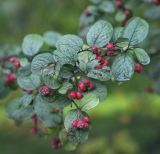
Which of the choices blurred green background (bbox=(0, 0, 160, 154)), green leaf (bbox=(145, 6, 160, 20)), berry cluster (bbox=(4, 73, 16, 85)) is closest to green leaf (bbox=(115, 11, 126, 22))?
green leaf (bbox=(145, 6, 160, 20))

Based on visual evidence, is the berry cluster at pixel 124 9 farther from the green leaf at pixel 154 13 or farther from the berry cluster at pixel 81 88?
the berry cluster at pixel 81 88

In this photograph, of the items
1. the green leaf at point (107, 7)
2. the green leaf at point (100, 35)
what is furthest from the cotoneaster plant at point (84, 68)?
the green leaf at point (107, 7)

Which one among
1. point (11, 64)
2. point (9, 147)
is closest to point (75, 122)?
point (11, 64)

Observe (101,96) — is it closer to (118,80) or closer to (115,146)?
(118,80)

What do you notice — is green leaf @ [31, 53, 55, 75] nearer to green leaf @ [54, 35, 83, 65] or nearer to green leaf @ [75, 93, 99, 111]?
green leaf @ [54, 35, 83, 65]

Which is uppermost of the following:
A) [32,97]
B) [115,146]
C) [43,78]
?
[43,78]

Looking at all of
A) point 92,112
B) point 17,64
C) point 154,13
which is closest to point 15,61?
point 17,64

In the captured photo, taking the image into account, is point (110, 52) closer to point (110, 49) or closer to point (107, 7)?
point (110, 49)

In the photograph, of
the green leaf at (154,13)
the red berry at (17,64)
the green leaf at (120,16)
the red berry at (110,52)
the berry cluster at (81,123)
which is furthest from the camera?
the green leaf at (154,13)
